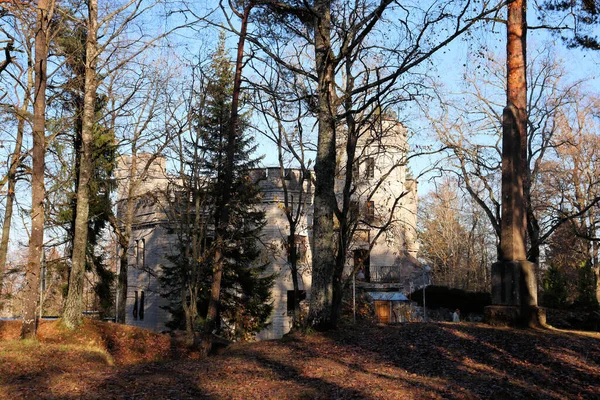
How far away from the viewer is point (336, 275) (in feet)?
45.4

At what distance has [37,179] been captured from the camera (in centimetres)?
1507

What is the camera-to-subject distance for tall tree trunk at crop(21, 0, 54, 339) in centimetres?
1466

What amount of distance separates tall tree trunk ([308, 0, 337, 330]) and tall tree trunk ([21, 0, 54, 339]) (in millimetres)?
6867

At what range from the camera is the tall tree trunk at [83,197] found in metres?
15.6

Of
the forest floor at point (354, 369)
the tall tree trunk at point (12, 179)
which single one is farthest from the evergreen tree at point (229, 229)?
the forest floor at point (354, 369)

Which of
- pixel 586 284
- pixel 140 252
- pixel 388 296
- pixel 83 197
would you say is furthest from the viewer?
pixel 140 252

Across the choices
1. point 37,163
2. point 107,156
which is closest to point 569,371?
point 37,163

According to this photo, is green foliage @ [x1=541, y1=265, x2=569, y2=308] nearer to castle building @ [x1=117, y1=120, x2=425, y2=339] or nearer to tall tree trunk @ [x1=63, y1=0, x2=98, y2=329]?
castle building @ [x1=117, y1=120, x2=425, y2=339]

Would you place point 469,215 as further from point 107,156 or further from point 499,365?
point 499,365

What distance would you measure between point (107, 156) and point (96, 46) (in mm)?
12771

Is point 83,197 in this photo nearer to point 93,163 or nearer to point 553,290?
point 93,163

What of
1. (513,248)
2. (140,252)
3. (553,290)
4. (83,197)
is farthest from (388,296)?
(513,248)

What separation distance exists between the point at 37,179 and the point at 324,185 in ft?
23.9

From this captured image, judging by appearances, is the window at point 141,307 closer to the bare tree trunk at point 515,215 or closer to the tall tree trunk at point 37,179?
the tall tree trunk at point 37,179
